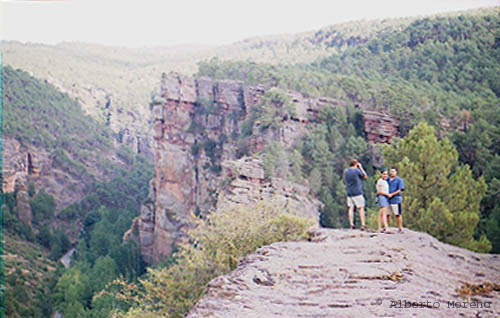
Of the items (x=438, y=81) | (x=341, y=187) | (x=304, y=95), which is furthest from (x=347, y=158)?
(x=438, y=81)

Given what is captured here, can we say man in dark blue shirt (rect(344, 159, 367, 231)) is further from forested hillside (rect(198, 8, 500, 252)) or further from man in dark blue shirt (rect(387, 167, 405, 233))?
forested hillside (rect(198, 8, 500, 252))

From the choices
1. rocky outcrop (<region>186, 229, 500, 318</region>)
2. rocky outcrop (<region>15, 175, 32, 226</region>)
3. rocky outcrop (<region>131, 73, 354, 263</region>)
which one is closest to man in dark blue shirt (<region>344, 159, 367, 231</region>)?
rocky outcrop (<region>186, 229, 500, 318</region>)

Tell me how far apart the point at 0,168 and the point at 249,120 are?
3092cm

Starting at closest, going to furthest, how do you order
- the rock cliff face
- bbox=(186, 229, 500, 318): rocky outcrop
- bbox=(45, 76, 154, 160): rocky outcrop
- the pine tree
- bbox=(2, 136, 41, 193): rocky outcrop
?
bbox=(186, 229, 500, 318): rocky outcrop → the pine tree → the rock cliff face → bbox=(2, 136, 41, 193): rocky outcrop → bbox=(45, 76, 154, 160): rocky outcrop

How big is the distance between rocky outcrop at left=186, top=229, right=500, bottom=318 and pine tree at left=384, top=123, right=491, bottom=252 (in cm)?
550

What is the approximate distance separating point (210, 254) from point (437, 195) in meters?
9.87

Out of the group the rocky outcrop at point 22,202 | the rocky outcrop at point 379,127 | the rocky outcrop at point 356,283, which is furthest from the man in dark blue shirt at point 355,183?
the rocky outcrop at point 22,202

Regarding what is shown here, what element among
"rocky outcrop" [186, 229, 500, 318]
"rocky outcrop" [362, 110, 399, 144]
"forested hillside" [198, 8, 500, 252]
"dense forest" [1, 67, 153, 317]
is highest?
"forested hillside" [198, 8, 500, 252]

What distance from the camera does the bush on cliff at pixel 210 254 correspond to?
10.2 m

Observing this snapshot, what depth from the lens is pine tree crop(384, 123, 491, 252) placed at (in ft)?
51.5

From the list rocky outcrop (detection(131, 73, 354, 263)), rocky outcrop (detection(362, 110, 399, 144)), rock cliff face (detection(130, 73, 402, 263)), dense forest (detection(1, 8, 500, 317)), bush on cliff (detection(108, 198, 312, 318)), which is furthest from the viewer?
rocky outcrop (detection(131, 73, 354, 263))

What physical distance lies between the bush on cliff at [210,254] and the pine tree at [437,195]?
19.5 ft

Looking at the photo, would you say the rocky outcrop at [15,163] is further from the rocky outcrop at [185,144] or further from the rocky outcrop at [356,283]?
the rocky outcrop at [356,283]

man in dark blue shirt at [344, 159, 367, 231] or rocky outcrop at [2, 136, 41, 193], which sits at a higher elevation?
man in dark blue shirt at [344, 159, 367, 231]
